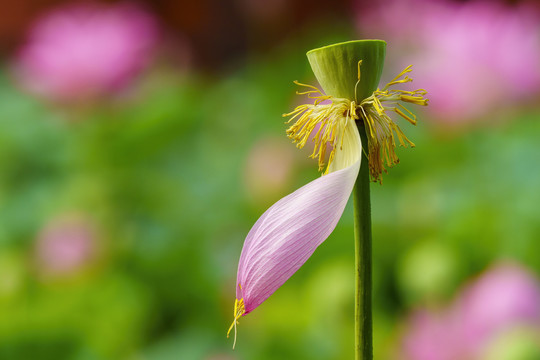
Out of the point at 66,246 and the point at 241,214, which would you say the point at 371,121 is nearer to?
the point at 66,246

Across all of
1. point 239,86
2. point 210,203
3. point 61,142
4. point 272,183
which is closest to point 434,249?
point 272,183

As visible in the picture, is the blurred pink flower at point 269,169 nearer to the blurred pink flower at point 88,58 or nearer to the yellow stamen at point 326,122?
the blurred pink flower at point 88,58

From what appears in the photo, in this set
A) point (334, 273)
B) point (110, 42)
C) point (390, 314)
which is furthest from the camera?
point (110, 42)

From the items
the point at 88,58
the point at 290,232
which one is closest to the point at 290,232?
the point at 290,232

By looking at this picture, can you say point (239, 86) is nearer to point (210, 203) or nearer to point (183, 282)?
point (210, 203)

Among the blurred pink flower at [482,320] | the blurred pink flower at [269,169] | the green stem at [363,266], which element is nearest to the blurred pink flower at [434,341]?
the blurred pink flower at [482,320]

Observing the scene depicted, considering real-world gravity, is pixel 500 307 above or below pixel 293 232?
below

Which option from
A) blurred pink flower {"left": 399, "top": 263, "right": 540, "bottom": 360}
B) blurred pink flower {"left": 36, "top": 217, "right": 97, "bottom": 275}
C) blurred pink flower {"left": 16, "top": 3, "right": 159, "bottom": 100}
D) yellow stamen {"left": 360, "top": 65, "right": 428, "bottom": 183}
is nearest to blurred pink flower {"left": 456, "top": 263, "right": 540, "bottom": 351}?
blurred pink flower {"left": 399, "top": 263, "right": 540, "bottom": 360}
